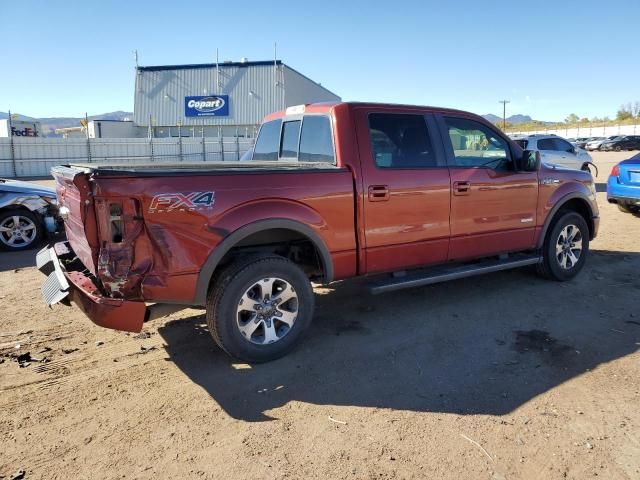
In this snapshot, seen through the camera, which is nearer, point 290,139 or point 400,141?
point 400,141

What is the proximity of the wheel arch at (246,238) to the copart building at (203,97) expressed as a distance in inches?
1527

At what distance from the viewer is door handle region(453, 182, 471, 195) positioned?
4.95m

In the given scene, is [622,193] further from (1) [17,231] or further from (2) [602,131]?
(2) [602,131]

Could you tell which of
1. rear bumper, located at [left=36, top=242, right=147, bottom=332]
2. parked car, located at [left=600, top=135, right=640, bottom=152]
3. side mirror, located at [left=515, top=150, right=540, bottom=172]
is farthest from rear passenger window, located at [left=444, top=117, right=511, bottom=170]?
parked car, located at [left=600, top=135, right=640, bottom=152]

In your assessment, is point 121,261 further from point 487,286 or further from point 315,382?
point 487,286

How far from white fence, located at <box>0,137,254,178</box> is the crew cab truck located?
19.0 m

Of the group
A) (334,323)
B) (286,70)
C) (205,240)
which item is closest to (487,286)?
(334,323)

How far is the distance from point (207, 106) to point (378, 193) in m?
40.5

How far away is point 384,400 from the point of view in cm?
344

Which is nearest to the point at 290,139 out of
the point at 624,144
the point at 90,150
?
the point at 90,150

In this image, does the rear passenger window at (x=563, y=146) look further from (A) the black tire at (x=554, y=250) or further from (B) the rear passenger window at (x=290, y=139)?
(B) the rear passenger window at (x=290, y=139)

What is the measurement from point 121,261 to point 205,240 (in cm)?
58

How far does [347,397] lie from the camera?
3477 mm

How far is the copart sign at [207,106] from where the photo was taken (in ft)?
137
